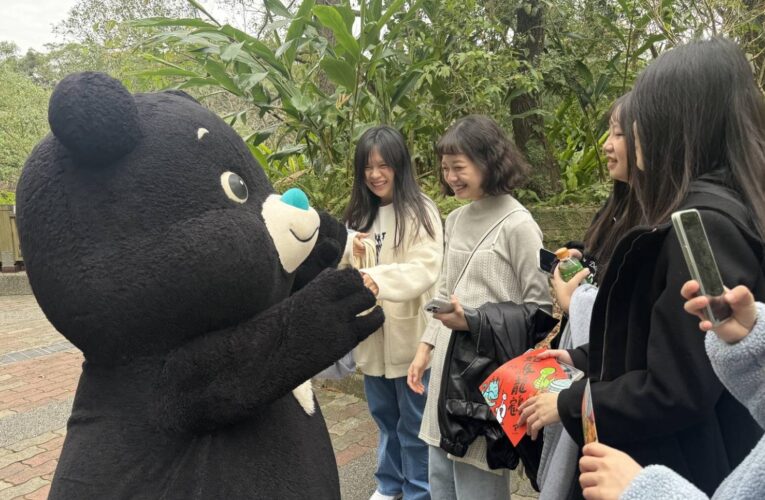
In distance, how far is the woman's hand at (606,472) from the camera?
911 millimetres

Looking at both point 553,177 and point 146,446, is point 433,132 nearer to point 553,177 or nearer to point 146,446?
point 553,177

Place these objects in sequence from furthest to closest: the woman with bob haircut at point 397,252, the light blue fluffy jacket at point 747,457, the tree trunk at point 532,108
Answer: the tree trunk at point 532,108, the woman with bob haircut at point 397,252, the light blue fluffy jacket at point 747,457

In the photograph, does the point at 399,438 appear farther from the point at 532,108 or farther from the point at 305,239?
the point at 532,108

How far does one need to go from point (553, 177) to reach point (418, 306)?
7.05 feet

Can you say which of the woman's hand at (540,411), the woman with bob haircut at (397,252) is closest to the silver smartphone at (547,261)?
the woman's hand at (540,411)

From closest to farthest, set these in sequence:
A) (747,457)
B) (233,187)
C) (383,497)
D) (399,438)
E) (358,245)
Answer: (747,457) < (233,187) < (358,245) < (399,438) < (383,497)

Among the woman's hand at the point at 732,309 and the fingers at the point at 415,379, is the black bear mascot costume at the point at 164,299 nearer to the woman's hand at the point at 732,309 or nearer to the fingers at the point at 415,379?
the woman's hand at the point at 732,309

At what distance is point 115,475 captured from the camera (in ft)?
3.95

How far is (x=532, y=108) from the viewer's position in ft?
13.9

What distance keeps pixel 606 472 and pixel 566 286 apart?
78 cm

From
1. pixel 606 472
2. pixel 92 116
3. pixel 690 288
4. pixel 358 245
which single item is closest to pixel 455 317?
pixel 358 245

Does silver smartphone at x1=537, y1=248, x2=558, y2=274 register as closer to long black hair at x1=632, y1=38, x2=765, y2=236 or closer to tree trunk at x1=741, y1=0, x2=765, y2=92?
long black hair at x1=632, y1=38, x2=765, y2=236

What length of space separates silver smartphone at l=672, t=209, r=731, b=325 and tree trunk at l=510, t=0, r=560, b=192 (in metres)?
3.38

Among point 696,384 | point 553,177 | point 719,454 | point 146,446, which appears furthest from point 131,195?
point 553,177
